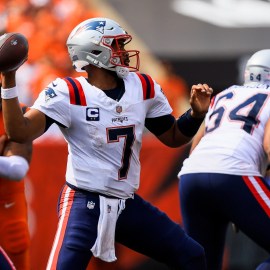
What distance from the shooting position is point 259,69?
5.25 m

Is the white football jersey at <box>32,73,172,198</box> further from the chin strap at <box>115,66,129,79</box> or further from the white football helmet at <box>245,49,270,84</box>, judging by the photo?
the white football helmet at <box>245,49,270,84</box>

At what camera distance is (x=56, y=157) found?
744 centimetres

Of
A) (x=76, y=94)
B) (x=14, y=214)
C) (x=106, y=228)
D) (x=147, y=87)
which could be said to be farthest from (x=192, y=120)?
(x=14, y=214)

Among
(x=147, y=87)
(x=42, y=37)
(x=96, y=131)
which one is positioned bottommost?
(x=42, y=37)

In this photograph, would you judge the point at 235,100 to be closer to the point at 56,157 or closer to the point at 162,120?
the point at 162,120

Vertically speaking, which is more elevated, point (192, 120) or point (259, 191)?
point (192, 120)

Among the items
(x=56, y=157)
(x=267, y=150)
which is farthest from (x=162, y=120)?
(x=56, y=157)

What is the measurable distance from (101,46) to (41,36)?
8.92 m

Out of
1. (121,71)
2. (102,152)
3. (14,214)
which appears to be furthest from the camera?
(14,214)

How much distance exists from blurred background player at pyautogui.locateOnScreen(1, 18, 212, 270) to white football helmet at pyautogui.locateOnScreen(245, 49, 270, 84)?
76 cm

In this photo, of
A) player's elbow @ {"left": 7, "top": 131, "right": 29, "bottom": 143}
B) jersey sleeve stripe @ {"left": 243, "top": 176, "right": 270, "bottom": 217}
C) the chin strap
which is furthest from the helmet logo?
jersey sleeve stripe @ {"left": 243, "top": 176, "right": 270, "bottom": 217}

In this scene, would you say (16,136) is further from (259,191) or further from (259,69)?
(259,69)

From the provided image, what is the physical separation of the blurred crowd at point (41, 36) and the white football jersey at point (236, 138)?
7.93 meters

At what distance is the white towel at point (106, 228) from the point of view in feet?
14.1
